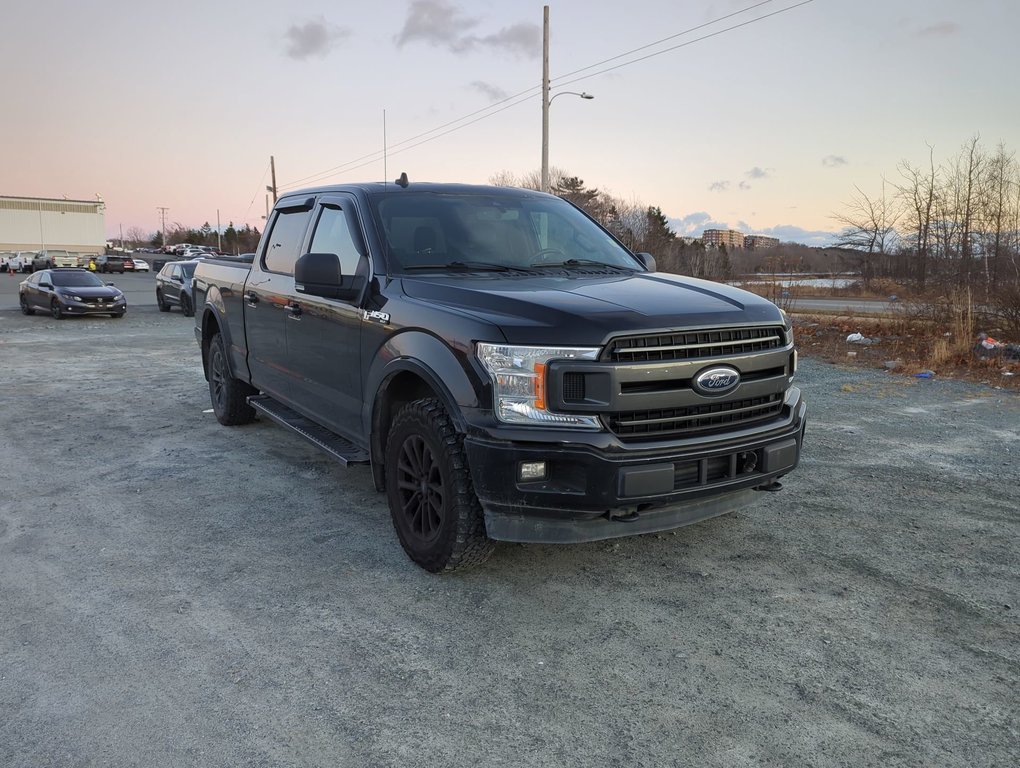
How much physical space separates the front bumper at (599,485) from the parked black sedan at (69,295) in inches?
854

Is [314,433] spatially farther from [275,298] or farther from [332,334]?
[275,298]

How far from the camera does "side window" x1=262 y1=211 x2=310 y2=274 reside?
5496mm

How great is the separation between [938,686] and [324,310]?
3771 mm

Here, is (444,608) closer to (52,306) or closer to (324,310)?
(324,310)

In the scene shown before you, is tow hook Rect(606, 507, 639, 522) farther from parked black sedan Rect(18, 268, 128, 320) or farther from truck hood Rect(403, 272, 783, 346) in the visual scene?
parked black sedan Rect(18, 268, 128, 320)

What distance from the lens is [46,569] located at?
402 cm

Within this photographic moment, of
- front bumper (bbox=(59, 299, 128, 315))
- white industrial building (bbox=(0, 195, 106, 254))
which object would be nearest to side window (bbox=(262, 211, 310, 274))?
front bumper (bbox=(59, 299, 128, 315))

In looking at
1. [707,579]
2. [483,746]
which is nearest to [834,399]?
[707,579]

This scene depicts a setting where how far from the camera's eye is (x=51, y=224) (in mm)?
109312

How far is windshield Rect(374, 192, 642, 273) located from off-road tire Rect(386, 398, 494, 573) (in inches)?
40.6

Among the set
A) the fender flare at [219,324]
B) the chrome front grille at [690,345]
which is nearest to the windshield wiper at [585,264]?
the chrome front grille at [690,345]

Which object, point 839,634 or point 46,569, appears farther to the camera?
point 46,569

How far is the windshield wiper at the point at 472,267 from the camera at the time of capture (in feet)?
14.4

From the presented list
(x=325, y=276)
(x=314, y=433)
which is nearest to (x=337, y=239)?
(x=325, y=276)
